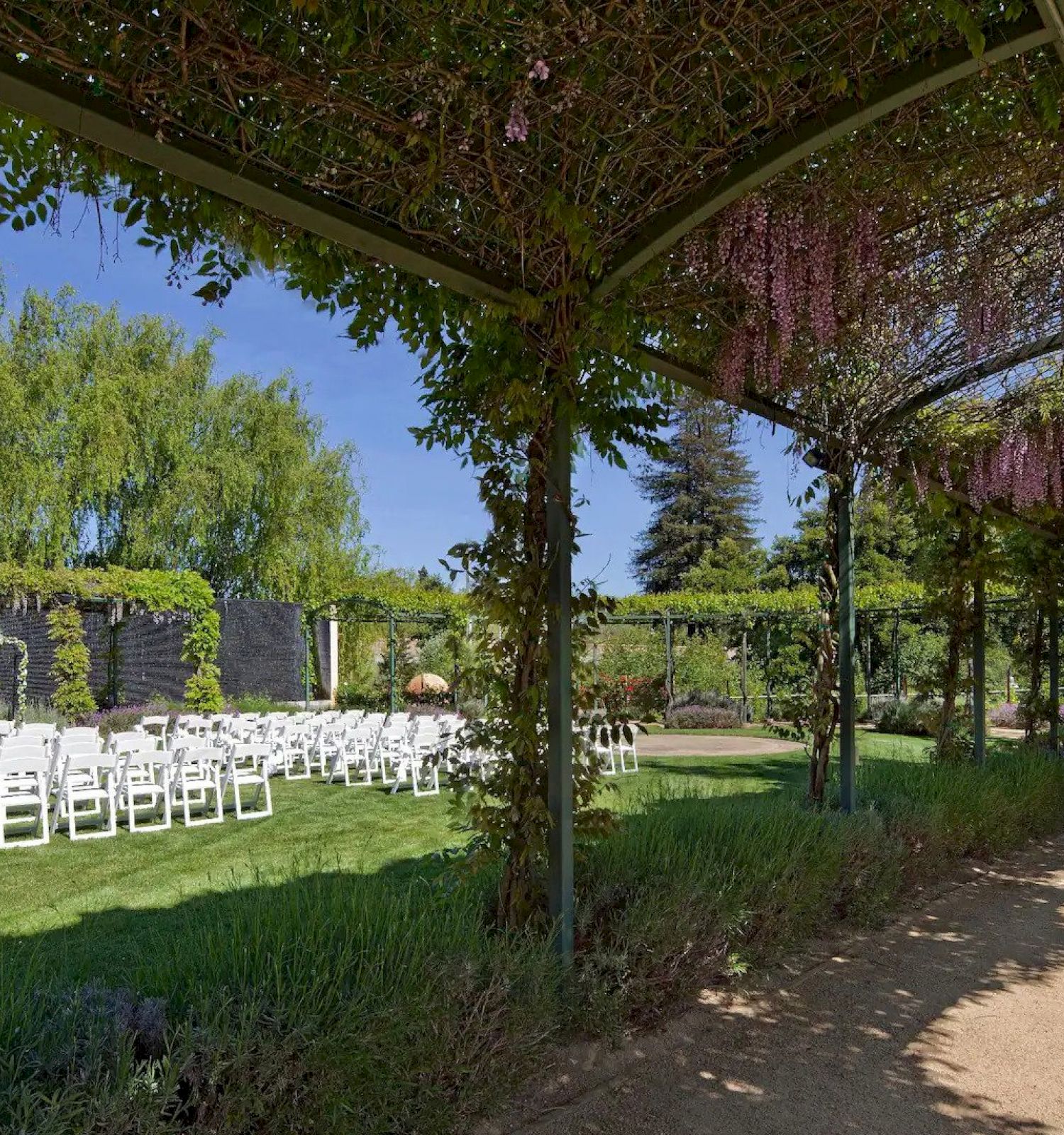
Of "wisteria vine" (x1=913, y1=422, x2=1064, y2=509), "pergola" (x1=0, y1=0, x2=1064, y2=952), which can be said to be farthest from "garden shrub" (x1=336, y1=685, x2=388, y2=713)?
"pergola" (x1=0, y1=0, x2=1064, y2=952)

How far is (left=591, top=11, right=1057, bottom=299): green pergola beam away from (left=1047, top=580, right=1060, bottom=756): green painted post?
6.84 metres

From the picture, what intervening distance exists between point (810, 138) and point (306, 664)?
51.4 feet

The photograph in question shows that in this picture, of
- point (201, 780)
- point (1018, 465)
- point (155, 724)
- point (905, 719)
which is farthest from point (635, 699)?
point (905, 719)

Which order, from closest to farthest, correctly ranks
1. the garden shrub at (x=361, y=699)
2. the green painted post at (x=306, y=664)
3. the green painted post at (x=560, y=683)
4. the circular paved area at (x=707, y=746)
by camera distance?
the green painted post at (x=560, y=683)
the circular paved area at (x=707, y=746)
the green painted post at (x=306, y=664)
the garden shrub at (x=361, y=699)

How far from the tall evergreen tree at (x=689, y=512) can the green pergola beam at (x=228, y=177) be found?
32451 mm

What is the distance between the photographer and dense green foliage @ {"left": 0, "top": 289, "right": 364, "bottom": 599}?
58.4 ft

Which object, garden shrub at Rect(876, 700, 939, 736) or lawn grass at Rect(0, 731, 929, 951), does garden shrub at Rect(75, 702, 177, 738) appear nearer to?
lawn grass at Rect(0, 731, 929, 951)

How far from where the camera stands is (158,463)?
19.8 m

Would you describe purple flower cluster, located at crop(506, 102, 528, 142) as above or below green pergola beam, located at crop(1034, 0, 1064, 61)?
below

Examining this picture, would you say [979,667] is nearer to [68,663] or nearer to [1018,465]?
[1018,465]

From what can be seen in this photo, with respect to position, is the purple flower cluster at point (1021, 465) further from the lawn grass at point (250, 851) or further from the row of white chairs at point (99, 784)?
the row of white chairs at point (99, 784)

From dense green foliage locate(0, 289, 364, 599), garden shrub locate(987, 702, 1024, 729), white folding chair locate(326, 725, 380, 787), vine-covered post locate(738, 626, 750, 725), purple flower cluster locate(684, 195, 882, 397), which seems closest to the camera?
purple flower cluster locate(684, 195, 882, 397)

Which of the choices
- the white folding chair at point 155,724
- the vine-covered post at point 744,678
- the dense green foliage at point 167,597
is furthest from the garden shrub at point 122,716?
the vine-covered post at point 744,678

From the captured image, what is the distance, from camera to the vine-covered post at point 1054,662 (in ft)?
27.3
